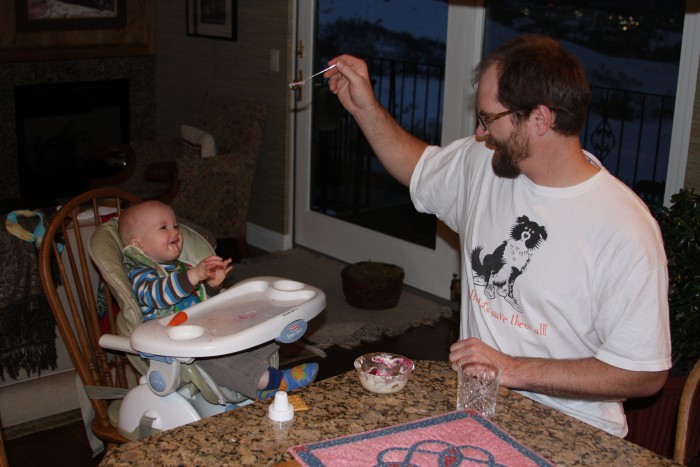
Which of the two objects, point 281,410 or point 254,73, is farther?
point 254,73

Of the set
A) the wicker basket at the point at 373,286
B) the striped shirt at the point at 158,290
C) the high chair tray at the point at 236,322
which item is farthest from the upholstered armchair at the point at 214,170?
the high chair tray at the point at 236,322

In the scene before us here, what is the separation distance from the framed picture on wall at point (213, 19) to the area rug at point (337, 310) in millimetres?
1478

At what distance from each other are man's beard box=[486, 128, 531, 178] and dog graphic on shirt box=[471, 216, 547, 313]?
0.11 meters

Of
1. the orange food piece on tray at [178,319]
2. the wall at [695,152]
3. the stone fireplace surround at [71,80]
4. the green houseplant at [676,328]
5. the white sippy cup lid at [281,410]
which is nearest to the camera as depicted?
the white sippy cup lid at [281,410]

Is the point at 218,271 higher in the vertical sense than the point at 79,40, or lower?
lower

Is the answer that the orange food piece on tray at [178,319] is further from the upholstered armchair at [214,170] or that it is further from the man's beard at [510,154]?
the upholstered armchair at [214,170]

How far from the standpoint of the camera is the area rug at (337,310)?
4.23 meters

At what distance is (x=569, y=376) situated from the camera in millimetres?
1787

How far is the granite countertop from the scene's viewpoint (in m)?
1.47

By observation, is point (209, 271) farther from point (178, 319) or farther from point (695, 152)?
point (695, 152)

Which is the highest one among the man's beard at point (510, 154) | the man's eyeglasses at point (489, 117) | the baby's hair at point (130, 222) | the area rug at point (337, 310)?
the man's eyeglasses at point (489, 117)

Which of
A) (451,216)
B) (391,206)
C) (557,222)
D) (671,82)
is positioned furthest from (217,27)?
(557,222)

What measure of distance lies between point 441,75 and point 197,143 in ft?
5.20

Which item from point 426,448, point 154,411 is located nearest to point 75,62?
point 154,411
